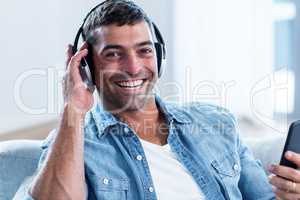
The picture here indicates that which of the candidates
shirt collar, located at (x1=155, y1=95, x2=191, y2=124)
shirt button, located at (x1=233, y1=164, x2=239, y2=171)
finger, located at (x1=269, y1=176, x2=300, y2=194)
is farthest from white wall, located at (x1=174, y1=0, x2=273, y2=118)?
finger, located at (x1=269, y1=176, x2=300, y2=194)

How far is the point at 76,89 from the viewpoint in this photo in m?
1.24

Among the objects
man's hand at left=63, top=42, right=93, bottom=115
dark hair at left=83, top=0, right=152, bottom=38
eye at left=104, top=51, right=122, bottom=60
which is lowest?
man's hand at left=63, top=42, right=93, bottom=115

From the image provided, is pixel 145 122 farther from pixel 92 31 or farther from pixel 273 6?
pixel 273 6

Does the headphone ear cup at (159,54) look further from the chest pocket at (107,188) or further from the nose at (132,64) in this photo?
the chest pocket at (107,188)

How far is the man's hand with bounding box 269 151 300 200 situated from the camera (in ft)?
3.65

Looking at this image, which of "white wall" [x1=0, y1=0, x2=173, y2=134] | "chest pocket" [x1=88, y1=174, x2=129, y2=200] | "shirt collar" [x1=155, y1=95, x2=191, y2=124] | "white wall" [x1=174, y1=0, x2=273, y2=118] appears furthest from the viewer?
"white wall" [x1=174, y1=0, x2=273, y2=118]

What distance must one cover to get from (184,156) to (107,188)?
0.24 m

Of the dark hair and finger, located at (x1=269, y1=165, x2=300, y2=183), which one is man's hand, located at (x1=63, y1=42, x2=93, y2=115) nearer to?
the dark hair

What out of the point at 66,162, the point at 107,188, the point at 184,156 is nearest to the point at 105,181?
the point at 107,188

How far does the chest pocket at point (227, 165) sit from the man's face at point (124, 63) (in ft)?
0.92

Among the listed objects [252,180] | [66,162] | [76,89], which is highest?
[76,89]

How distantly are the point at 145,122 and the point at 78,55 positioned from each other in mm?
289

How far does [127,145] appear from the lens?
1288 mm

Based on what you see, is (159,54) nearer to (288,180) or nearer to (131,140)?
(131,140)
